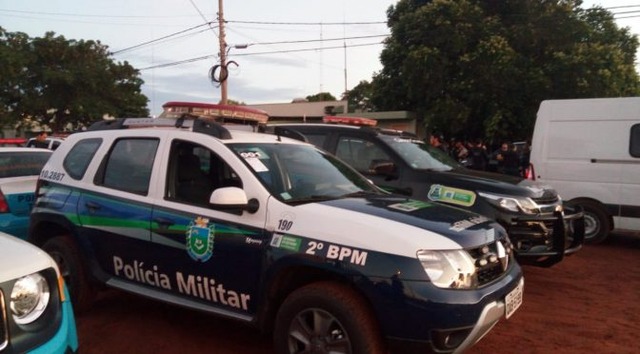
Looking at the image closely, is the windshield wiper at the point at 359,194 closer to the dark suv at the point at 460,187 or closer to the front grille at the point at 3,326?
the dark suv at the point at 460,187

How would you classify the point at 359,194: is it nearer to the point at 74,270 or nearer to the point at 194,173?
the point at 194,173

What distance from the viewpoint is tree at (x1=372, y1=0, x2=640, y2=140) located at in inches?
733

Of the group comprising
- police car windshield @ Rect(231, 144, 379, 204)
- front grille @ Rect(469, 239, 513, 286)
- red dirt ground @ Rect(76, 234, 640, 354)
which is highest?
police car windshield @ Rect(231, 144, 379, 204)

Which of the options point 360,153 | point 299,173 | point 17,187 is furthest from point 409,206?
point 17,187

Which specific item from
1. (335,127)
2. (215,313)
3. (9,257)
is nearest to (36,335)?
(9,257)

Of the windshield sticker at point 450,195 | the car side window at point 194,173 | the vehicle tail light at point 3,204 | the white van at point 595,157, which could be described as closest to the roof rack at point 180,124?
the car side window at point 194,173

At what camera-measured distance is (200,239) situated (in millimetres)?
3707

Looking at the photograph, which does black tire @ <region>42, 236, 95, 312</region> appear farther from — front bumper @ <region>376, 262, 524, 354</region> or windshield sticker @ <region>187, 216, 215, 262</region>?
front bumper @ <region>376, 262, 524, 354</region>

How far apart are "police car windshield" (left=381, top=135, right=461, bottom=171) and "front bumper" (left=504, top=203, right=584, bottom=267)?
1250 millimetres

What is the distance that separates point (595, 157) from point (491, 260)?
604cm

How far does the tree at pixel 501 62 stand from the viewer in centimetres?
1861

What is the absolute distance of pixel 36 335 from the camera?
2.36 metres

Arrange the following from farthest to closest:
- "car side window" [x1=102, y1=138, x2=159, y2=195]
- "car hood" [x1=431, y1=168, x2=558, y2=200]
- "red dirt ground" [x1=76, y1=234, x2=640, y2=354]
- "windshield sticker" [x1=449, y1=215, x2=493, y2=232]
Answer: "car hood" [x1=431, y1=168, x2=558, y2=200] < "car side window" [x1=102, y1=138, x2=159, y2=195] < "red dirt ground" [x1=76, y1=234, x2=640, y2=354] < "windshield sticker" [x1=449, y1=215, x2=493, y2=232]

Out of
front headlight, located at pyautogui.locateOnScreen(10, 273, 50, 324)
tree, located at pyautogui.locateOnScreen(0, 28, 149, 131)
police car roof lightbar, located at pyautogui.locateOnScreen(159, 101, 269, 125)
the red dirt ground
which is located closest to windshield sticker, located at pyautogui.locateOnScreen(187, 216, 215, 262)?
the red dirt ground
